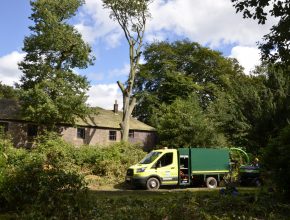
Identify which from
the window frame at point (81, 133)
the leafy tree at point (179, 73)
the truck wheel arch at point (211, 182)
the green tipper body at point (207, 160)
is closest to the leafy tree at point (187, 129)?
the window frame at point (81, 133)

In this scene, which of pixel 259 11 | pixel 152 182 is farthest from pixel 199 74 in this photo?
pixel 259 11

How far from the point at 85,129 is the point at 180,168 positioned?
24296 millimetres

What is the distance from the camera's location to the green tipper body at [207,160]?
2339cm

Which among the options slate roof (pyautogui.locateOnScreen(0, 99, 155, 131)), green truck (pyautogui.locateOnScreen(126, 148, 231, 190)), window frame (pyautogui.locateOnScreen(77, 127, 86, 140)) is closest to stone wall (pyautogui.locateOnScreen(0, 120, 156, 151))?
window frame (pyautogui.locateOnScreen(77, 127, 86, 140))

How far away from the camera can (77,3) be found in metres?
41.4

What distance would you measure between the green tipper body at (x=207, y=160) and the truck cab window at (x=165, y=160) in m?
0.72

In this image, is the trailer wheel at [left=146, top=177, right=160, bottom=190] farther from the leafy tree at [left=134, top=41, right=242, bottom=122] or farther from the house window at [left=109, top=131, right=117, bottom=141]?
the leafy tree at [left=134, top=41, right=242, bottom=122]

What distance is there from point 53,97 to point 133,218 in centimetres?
3115

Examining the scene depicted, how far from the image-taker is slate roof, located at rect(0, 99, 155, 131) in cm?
4088

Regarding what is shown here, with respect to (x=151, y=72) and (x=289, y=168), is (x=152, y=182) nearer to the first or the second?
(x=289, y=168)

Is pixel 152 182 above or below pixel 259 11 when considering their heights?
below

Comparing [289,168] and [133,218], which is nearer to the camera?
[133,218]

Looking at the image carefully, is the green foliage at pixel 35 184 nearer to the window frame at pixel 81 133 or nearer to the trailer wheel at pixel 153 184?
the trailer wheel at pixel 153 184

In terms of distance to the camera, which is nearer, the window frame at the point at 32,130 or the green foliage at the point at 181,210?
the green foliage at the point at 181,210
